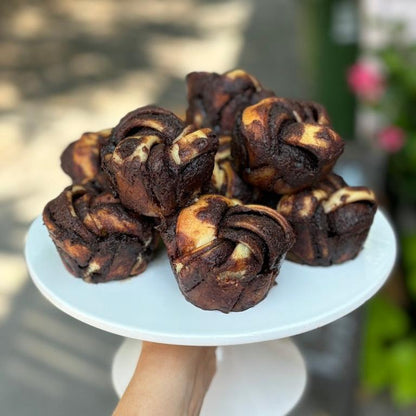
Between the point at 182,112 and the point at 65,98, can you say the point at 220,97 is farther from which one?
the point at 65,98

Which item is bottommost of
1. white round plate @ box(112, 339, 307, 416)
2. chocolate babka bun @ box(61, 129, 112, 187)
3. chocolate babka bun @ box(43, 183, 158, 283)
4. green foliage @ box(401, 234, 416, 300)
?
green foliage @ box(401, 234, 416, 300)

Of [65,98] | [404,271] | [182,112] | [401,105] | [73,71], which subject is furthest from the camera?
[73,71]

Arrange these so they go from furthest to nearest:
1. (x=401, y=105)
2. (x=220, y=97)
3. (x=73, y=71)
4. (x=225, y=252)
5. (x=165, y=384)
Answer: (x=73, y=71) < (x=401, y=105) < (x=220, y=97) < (x=165, y=384) < (x=225, y=252)

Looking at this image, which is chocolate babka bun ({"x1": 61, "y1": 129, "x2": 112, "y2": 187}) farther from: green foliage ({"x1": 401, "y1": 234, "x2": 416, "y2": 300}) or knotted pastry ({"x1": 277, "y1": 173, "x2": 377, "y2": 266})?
green foliage ({"x1": 401, "y1": 234, "x2": 416, "y2": 300})

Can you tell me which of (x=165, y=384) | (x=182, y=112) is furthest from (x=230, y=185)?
(x=182, y=112)

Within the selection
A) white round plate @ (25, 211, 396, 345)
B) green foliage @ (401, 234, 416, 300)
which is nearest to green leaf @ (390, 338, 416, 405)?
green foliage @ (401, 234, 416, 300)

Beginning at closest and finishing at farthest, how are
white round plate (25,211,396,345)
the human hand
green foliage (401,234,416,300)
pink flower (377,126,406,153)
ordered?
white round plate (25,211,396,345)
the human hand
green foliage (401,234,416,300)
pink flower (377,126,406,153)

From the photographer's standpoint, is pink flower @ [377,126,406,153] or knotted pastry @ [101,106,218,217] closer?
knotted pastry @ [101,106,218,217]
